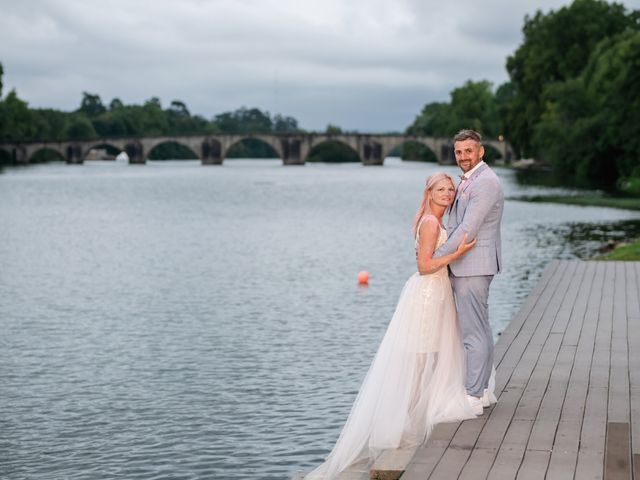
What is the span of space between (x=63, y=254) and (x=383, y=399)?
2247cm

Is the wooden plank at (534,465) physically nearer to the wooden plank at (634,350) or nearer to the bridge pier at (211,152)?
the wooden plank at (634,350)

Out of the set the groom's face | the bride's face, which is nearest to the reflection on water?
the bride's face

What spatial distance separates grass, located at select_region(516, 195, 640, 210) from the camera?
4595cm

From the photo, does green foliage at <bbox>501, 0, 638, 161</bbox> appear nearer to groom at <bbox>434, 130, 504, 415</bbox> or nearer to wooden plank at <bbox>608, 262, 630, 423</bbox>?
wooden plank at <bbox>608, 262, 630, 423</bbox>

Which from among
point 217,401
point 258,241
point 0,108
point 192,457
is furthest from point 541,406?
point 0,108

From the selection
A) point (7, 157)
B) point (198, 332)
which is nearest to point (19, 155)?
point (7, 157)

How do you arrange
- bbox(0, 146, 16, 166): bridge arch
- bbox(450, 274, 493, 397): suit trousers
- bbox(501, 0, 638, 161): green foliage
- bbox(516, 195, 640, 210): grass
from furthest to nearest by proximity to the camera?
bbox(0, 146, 16, 166): bridge arch < bbox(501, 0, 638, 161): green foliage < bbox(516, 195, 640, 210): grass < bbox(450, 274, 493, 397): suit trousers

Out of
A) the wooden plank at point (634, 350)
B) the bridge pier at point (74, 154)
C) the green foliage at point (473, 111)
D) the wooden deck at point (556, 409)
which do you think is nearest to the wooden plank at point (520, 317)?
the wooden deck at point (556, 409)

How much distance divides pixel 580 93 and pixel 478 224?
66.6 m

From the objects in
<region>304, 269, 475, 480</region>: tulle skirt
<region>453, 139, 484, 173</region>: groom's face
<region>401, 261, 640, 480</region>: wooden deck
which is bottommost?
<region>401, 261, 640, 480</region>: wooden deck

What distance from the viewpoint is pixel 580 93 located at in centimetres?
7131

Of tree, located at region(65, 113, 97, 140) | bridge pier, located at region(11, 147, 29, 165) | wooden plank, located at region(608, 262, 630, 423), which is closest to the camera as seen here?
wooden plank, located at region(608, 262, 630, 423)

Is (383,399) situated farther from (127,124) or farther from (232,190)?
(127,124)

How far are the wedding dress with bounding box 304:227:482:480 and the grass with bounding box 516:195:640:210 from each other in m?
38.4
